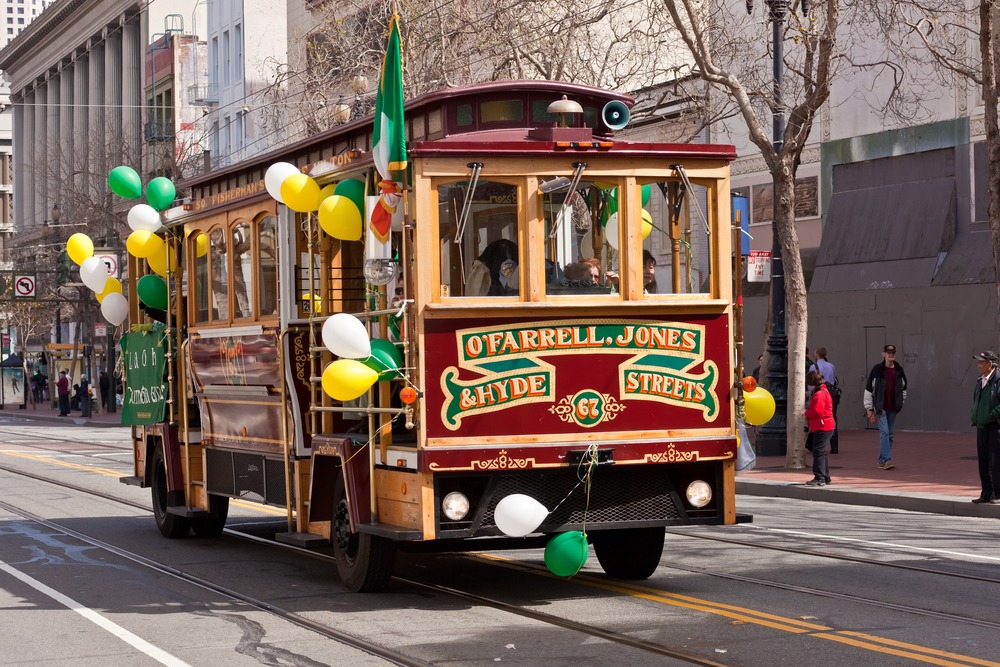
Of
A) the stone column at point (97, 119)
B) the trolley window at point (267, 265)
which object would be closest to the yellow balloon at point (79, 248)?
the trolley window at point (267, 265)

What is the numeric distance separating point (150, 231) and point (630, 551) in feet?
20.1

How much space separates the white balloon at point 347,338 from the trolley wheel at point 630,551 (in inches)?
96.8

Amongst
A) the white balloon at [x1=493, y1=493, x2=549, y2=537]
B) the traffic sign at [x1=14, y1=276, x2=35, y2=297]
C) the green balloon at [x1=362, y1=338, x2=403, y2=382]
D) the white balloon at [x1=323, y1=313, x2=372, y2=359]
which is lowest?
the white balloon at [x1=493, y1=493, x2=549, y2=537]

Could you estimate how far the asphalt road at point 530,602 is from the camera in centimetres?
829

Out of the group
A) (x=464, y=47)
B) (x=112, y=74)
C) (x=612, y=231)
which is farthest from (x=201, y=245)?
(x=112, y=74)

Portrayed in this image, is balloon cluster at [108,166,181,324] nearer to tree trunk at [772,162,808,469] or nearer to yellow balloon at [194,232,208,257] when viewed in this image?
yellow balloon at [194,232,208,257]

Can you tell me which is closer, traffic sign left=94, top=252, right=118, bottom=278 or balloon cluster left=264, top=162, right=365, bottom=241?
balloon cluster left=264, top=162, right=365, bottom=241

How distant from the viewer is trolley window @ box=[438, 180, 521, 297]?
31.2 feet

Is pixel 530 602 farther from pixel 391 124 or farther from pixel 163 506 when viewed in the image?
pixel 163 506

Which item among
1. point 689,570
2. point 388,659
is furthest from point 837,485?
point 388,659

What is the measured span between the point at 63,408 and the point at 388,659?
4938 centimetres

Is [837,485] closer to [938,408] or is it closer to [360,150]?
[938,408]

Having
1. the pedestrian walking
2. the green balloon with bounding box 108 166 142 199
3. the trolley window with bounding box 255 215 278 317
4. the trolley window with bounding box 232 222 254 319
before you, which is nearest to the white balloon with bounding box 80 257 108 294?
the green balloon with bounding box 108 166 142 199

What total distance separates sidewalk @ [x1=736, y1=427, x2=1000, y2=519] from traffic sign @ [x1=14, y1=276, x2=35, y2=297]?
35.0 meters
